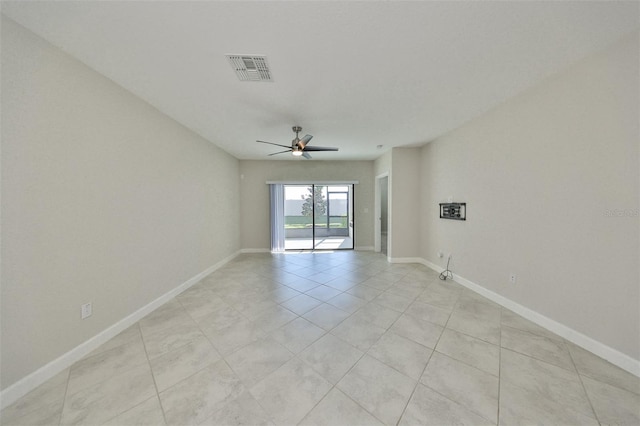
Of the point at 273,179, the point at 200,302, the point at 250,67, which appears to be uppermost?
the point at 250,67

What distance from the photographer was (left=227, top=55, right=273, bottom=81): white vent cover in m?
1.78

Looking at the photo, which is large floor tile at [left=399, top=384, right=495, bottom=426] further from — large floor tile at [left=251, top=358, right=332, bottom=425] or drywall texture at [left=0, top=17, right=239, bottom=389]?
drywall texture at [left=0, top=17, right=239, bottom=389]

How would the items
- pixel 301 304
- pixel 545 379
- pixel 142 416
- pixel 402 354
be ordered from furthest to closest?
pixel 301 304 → pixel 402 354 → pixel 545 379 → pixel 142 416

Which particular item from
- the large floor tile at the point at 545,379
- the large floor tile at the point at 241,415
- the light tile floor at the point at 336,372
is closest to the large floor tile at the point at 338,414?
the light tile floor at the point at 336,372

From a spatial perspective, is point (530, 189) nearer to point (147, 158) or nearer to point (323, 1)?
point (323, 1)

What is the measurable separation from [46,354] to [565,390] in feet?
12.6

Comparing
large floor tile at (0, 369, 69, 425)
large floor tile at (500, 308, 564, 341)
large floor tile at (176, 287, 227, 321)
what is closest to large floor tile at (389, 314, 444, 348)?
large floor tile at (500, 308, 564, 341)

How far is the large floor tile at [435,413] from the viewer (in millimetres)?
1210

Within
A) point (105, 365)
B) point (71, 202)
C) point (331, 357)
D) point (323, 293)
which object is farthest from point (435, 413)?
point (71, 202)

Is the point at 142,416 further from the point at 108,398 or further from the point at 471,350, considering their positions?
the point at 471,350

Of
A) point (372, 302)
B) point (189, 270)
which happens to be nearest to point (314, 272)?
point (372, 302)

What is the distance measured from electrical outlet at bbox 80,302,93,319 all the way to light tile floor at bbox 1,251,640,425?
0.34 meters

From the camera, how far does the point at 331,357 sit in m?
1.75

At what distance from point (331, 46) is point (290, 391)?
2665 mm
